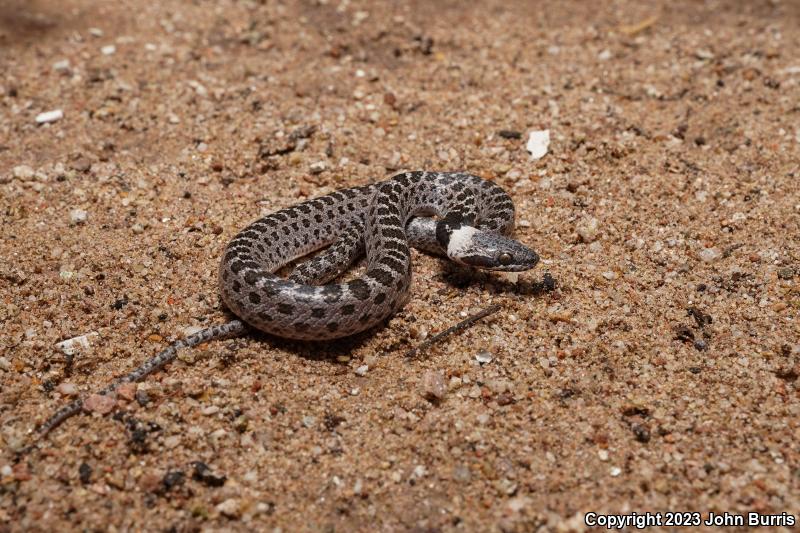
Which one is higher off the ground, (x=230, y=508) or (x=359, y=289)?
(x=359, y=289)

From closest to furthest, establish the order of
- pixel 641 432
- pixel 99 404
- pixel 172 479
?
pixel 172 479
pixel 641 432
pixel 99 404

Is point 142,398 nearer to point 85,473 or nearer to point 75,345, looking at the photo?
point 85,473

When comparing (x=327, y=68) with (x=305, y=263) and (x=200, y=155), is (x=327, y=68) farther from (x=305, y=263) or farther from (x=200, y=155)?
(x=305, y=263)

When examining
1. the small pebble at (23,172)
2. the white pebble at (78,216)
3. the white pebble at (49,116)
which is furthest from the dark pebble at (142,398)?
the white pebble at (49,116)

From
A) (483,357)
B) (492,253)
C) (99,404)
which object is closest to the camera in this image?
(99,404)

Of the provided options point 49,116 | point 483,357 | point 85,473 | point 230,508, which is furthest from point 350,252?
point 49,116

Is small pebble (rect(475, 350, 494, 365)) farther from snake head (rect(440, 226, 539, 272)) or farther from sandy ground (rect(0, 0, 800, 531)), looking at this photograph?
snake head (rect(440, 226, 539, 272))

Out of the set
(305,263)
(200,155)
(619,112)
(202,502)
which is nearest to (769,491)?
(202,502)

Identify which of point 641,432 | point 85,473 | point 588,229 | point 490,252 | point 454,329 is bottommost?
point 85,473
